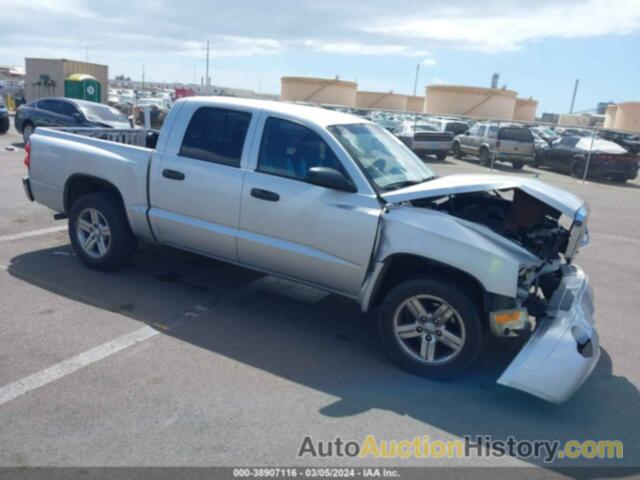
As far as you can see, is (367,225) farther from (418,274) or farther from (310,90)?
(310,90)

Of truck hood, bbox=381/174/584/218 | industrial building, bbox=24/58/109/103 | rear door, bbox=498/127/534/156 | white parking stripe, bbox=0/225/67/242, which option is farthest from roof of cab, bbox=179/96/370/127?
industrial building, bbox=24/58/109/103

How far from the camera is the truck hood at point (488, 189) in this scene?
4.14 meters

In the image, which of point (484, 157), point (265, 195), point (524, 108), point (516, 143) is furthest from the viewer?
point (524, 108)

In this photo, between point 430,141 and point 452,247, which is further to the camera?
point 430,141

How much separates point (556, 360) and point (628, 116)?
53375mm

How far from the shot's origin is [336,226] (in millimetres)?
4434

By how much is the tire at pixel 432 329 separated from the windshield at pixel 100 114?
13545 mm

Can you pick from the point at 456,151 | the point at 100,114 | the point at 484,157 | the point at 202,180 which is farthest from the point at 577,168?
the point at 202,180

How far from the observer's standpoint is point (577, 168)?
20.7 metres

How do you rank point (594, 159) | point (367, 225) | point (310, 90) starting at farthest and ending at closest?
point (310, 90) → point (594, 159) → point (367, 225)

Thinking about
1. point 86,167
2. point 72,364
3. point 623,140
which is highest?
point 623,140

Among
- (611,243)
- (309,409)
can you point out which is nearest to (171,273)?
(309,409)

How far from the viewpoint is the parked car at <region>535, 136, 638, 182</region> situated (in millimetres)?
19641

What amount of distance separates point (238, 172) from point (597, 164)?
60.5 feet
